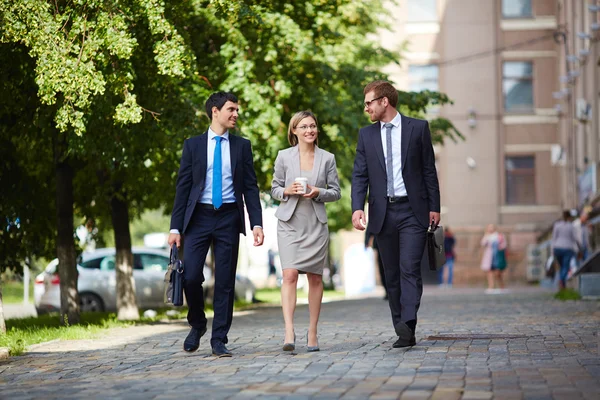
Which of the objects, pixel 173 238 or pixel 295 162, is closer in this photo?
pixel 173 238

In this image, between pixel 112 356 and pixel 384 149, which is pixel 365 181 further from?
pixel 112 356

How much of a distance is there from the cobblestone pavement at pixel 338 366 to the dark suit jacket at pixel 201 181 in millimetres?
1147

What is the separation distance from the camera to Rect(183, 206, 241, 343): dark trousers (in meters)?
9.19

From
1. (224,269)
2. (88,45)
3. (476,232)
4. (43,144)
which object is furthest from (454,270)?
(224,269)

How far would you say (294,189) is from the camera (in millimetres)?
9148

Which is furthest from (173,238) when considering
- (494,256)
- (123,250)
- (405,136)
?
(494,256)

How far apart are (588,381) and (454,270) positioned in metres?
34.1

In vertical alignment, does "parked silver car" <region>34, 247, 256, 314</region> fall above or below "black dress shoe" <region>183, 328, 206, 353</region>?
below

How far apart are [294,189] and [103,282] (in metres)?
15.3

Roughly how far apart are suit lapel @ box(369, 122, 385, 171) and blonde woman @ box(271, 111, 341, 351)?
15.5 inches

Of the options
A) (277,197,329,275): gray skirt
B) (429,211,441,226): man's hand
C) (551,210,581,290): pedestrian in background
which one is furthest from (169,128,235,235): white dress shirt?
(551,210,581,290): pedestrian in background

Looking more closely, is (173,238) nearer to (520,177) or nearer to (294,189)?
(294,189)

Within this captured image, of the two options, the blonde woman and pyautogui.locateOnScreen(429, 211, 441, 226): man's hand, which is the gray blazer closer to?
the blonde woman

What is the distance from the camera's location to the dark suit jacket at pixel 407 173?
9297 millimetres
